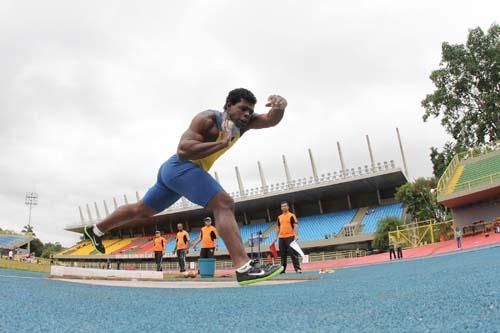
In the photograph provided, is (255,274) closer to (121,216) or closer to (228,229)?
(228,229)

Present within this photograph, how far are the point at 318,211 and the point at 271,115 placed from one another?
33.3 m

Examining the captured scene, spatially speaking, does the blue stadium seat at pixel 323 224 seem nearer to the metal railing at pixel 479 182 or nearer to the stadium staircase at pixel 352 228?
the stadium staircase at pixel 352 228

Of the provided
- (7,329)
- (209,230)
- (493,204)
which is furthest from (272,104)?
(493,204)

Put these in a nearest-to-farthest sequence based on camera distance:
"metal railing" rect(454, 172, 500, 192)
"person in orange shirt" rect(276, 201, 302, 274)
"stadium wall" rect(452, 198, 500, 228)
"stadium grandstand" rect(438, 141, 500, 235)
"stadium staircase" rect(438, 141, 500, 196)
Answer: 1. "person in orange shirt" rect(276, 201, 302, 274)
2. "metal railing" rect(454, 172, 500, 192)
3. "stadium grandstand" rect(438, 141, 500, 235)
4. "stadium staircase" rect(438, 141, 500, 196)
5. "stadium wall" rect(452, 198, 500, 228)

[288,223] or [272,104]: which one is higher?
[272,104]

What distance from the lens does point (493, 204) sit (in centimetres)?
2103

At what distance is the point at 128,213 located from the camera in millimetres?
3543

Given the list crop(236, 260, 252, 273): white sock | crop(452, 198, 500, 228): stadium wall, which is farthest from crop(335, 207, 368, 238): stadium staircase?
crop(236, 260, 252, 273): white sock

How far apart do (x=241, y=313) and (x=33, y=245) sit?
258 feet

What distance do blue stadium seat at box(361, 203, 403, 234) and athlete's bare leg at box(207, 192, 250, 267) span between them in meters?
25.6

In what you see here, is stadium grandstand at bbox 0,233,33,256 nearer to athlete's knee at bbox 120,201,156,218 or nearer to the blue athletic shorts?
athlete's knee at bbox 120,201,156,218

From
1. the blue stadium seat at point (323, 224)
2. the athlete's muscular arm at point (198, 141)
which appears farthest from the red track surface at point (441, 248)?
the athlete's muscular arm at point (198, 141)

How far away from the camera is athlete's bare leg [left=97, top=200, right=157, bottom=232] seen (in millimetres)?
3436

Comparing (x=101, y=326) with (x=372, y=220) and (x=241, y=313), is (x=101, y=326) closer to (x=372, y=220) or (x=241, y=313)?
(x=241, y=313)
